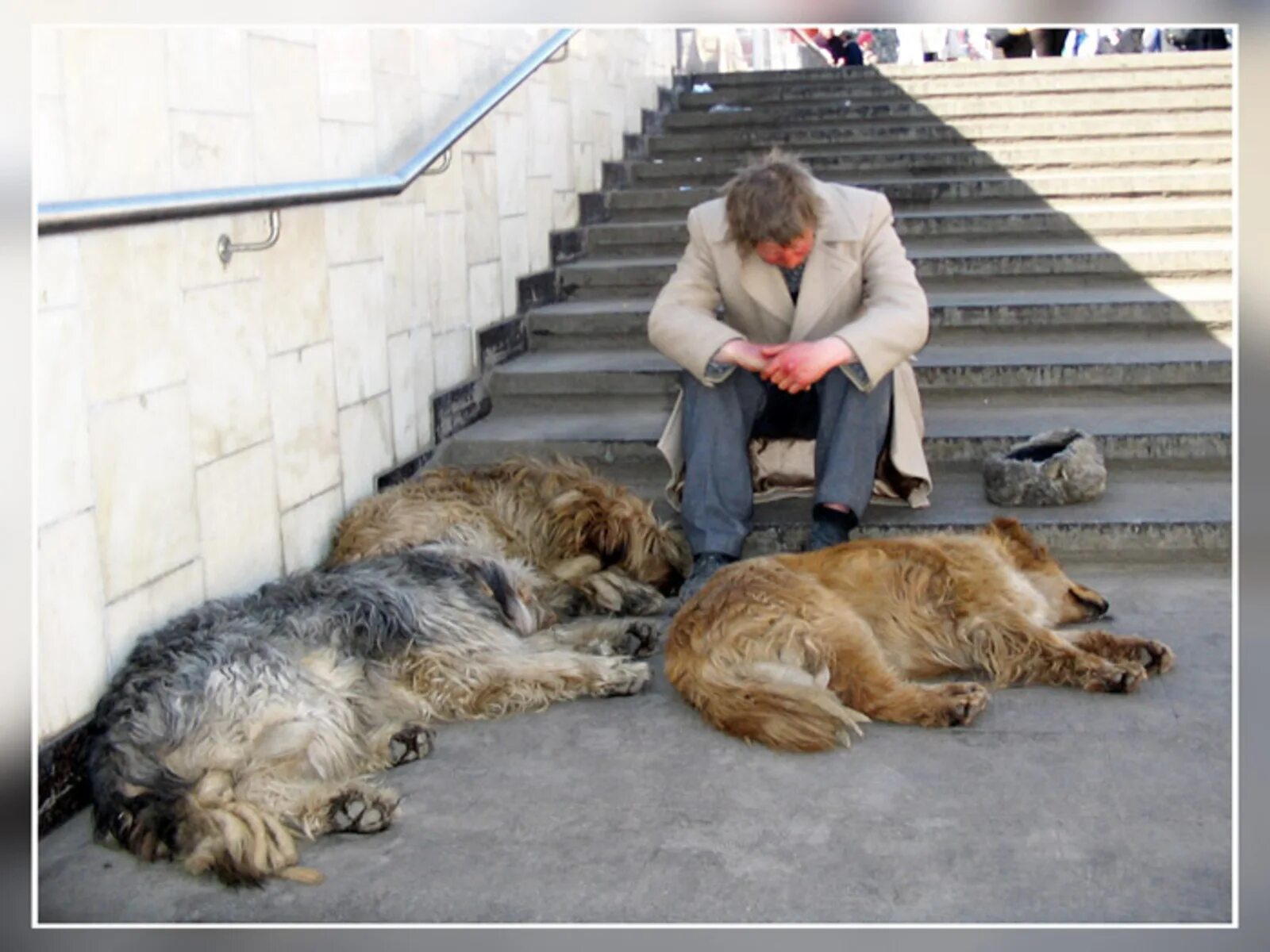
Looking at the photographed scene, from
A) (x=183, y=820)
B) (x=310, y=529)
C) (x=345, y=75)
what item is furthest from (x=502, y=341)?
(x=183, y=820)

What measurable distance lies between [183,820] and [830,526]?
2658 mm

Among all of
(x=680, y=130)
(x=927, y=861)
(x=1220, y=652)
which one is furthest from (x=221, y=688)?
(x=680, y=130)

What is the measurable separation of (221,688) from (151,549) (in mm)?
647

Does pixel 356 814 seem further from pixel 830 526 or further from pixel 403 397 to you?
pixel 403 397

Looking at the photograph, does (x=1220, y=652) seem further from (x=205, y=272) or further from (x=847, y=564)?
(x=205, y=272)

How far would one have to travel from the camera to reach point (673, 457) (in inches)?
213

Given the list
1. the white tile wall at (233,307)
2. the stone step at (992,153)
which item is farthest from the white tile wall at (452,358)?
the stone step at (992,153)

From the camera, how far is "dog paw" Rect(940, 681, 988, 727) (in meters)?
3.87

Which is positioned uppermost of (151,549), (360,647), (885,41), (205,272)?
(885,41)

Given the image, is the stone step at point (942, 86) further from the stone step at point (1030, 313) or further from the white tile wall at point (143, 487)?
the white tile wall at point (143, 487)

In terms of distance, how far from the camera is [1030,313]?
6.88 meters

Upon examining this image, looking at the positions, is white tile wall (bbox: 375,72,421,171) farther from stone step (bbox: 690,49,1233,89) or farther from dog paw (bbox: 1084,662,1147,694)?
stone step (bbox: 690,49,1233,89)

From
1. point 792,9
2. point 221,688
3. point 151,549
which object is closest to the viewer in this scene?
point 792,9

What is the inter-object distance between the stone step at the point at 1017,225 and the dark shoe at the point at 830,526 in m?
3.23
